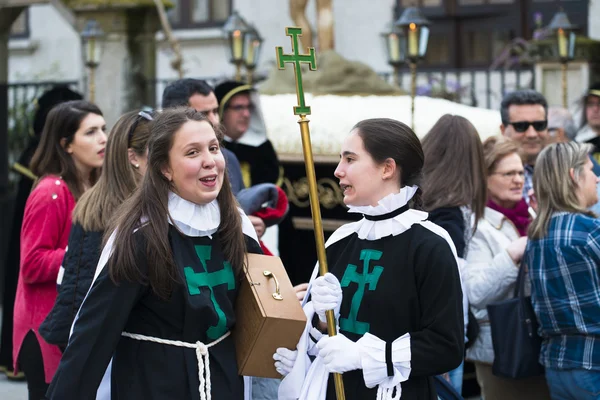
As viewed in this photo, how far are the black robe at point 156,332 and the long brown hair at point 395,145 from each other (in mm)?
622

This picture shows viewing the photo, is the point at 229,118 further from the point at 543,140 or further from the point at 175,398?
the point at 175,398

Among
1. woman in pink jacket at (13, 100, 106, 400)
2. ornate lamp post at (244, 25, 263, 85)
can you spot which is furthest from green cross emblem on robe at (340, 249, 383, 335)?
ornate lamp post at (244, 25, 263, 85)

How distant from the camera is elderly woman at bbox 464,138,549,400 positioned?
4.93m

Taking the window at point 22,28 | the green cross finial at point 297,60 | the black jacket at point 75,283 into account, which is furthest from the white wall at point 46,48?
the green cross finial at point 297,60

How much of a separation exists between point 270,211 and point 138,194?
1639 millimetres

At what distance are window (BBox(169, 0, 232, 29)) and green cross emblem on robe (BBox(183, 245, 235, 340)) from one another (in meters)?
15.1

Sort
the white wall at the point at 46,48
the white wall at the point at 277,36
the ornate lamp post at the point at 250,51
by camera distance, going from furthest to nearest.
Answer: the white wall at the point at 46,48 < the white wall at the point at 277,36 < the ornate lamp post at the point at 250,51

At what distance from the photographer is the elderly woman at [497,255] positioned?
4.93m

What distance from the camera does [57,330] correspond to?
432 cm

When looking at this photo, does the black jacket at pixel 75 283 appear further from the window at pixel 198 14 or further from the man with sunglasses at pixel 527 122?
the window at pixel 198 14

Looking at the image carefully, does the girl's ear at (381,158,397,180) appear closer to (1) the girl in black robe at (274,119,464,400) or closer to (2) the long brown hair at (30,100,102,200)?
(1) the girl in black robe at (274,119,464,400)

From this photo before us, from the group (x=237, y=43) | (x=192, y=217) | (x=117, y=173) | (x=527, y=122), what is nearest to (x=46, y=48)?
(x=237, y=43)

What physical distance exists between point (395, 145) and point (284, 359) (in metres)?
→ 0.79

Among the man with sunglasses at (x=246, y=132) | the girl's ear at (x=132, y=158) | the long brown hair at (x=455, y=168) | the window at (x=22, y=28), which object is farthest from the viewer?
the window at (x=22, y=28)
